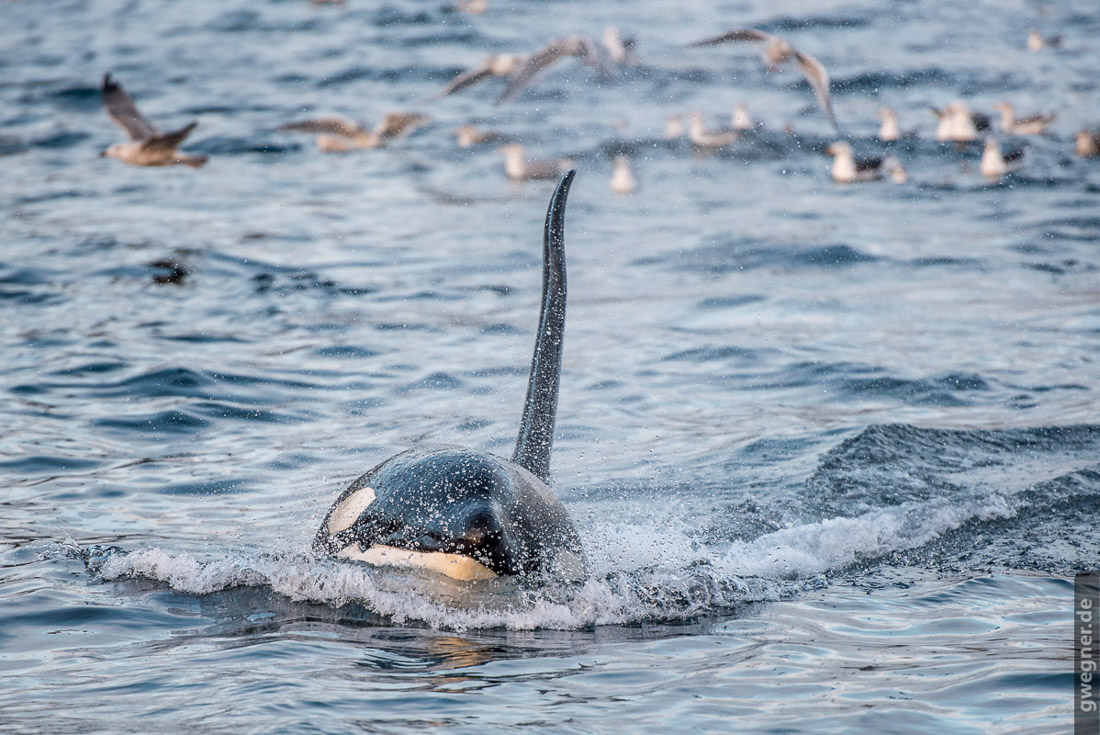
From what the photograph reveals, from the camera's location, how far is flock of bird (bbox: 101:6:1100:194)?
17.8 meters

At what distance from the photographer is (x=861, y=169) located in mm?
20094

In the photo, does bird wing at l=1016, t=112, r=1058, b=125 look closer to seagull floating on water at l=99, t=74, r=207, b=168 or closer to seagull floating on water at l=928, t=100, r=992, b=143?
seagull floating on water at l=928, t=100, r=992, b=143

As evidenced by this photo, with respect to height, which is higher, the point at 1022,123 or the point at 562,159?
the point at 1022,123

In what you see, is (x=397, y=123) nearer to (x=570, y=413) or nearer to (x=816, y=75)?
(x=816, y=75)

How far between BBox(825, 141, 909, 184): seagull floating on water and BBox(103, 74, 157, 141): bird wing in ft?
32.2

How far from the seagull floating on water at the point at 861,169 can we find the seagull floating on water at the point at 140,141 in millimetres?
9098

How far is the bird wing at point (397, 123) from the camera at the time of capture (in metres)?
21.4

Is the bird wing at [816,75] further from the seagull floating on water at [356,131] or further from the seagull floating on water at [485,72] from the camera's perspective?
the seagull floating on water at [356,131]

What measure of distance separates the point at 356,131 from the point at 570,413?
12225mm

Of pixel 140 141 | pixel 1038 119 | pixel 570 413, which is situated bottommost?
pixel 570 413

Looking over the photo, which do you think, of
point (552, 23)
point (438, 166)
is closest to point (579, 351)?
point (438, 166)

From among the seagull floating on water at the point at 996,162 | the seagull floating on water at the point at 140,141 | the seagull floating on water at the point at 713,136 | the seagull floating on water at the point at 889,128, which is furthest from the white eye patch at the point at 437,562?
the seagull floating on water at the point at 889,128

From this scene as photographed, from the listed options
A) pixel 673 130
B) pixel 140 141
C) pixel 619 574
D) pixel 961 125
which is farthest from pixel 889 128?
pixel 619 574

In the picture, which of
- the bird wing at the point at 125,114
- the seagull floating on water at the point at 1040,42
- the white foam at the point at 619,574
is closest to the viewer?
the white foam at the point at 619,574
